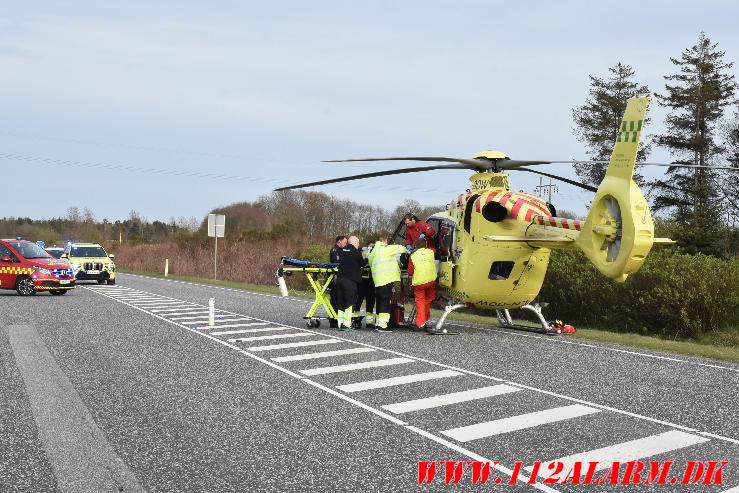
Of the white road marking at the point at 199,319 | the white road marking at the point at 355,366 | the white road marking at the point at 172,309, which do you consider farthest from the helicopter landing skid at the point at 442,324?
the white road marking at the point at 172,309

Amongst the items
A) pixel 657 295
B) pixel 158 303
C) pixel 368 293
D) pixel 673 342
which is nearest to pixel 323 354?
pixel 368 293

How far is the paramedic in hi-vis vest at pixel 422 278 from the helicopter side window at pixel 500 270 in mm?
1491

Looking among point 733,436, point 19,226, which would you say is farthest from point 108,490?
point 19,226

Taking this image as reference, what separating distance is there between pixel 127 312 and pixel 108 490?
15.5 metres

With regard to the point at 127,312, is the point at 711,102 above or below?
above

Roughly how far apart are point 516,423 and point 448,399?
1.38 m

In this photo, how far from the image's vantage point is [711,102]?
55250 millimetres

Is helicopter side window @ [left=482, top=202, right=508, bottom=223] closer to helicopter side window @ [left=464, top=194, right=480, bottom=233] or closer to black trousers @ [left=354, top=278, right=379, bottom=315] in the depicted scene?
helicopter side window @ [left=464, top=194, right=480, bottom=233]

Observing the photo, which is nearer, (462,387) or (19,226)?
(462,387)

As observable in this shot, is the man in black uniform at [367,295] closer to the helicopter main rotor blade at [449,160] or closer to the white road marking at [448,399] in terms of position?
the helicopter main rotor blade at [449,160]

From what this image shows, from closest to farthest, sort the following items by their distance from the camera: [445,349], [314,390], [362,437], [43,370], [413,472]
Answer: [413,472], [362,437], [314,390], [43,370], [445,349]

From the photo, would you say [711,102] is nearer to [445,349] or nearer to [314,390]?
[445,349]

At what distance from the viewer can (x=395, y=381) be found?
1040 centimetres

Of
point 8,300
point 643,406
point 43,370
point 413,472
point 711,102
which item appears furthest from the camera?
point 711,102
